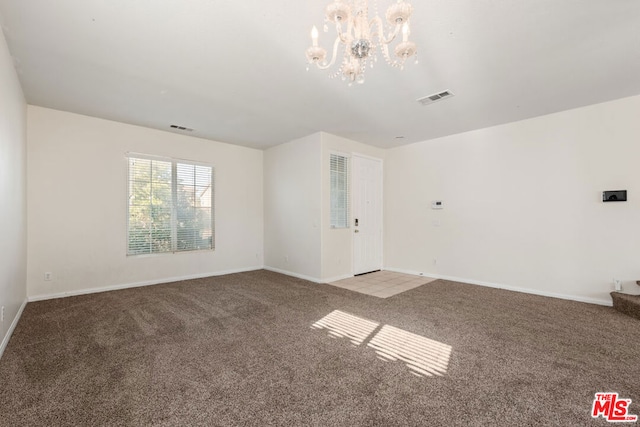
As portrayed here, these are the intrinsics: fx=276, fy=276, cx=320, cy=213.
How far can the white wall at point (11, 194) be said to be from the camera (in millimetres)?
2543

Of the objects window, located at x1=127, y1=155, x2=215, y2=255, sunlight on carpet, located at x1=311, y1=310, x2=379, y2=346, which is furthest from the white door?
window, located at x1=127, y1=155, x2=215, y2=255

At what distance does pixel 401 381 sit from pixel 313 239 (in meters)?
3.41

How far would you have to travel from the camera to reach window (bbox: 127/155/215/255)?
4.93 m

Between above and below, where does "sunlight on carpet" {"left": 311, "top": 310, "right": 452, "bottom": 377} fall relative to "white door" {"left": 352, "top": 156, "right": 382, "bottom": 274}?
below

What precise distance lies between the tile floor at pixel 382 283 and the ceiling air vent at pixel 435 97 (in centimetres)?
292

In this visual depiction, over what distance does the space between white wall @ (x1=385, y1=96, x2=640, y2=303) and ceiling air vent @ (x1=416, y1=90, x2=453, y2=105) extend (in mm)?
1844

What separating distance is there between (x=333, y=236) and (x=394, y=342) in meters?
2.84

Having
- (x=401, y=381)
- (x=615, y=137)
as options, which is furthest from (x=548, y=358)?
(x=615, y=137)

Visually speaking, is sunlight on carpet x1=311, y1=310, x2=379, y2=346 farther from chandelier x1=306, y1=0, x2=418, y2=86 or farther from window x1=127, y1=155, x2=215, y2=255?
window x1=127, y1=155, x2=215, y2=255

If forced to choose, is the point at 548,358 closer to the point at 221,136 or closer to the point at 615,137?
the point at 615,137

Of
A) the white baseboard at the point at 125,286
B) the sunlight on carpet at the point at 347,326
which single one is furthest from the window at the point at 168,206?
the sunlight on carpet at the point at 347,326

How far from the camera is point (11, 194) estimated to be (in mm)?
2961

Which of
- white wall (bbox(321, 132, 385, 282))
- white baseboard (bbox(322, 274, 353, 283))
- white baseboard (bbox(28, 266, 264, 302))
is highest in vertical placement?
white wall (bbox(321, 132, 385, 282))

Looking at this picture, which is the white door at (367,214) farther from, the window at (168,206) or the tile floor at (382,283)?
Answer: the window at (168,206)
